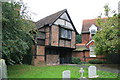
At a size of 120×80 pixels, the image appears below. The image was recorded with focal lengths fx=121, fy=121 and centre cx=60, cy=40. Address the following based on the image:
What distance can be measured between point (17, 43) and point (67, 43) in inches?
446

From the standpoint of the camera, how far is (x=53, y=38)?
1717cm

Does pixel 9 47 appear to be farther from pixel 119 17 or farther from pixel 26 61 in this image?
pixel 119 17

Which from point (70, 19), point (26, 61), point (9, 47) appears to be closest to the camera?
point (9, 47)

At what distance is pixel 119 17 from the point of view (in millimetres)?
13242

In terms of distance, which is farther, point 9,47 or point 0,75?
point 9,47

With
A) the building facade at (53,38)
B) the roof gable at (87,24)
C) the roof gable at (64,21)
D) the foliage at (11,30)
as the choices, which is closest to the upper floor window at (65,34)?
the building facade at (53,38)

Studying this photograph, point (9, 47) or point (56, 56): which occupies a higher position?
point (9, 47)

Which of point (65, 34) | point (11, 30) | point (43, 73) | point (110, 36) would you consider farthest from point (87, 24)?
point (11, 30)

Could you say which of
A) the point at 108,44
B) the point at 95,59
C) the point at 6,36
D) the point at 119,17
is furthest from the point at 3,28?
the point at 95,59

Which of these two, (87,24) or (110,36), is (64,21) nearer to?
(110,36)

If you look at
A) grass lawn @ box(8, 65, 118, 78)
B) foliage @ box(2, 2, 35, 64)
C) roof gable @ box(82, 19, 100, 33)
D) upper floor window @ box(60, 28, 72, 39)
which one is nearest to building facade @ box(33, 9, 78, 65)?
upper floor window @ box(60, 28, 72, 39)

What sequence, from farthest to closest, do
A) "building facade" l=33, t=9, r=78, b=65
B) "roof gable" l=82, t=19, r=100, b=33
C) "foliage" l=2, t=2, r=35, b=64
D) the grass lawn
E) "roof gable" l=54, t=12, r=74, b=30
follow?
"roof gable" l=82, t=19, r=100, b=33 → "roof gable" l=54, t=12, r=74, b=30 → "building facade" l=33, t=9, r=78, b=65 → the grass lawn → "foliage" l=2, t=2, r=35, b=64

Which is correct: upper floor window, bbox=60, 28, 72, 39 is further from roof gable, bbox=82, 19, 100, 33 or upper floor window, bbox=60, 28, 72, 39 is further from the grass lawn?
roof gable, bbox=82, 19, 100, 33

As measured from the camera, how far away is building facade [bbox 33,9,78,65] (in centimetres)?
1631
